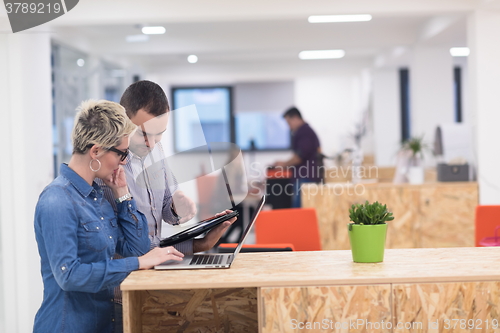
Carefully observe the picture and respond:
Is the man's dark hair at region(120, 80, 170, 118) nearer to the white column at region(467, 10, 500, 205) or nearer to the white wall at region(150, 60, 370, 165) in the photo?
the white column at region(467, 10, 500, 205)

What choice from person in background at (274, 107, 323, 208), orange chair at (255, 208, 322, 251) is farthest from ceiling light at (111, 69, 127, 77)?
orange chair at (255, 208, 322, 251)

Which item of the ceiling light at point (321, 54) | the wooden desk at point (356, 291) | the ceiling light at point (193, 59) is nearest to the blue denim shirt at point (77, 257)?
the wooden desk at point (356, 291)

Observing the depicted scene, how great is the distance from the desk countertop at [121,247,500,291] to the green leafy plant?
0.53 ft

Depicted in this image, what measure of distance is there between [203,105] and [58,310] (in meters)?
9.27

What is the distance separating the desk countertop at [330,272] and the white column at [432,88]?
477 cm

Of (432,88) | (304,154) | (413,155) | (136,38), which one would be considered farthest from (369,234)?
(136,38)

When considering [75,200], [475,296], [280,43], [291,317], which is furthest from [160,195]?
[280,43]

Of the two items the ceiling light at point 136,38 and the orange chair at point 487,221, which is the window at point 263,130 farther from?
the orange chair at point 487,221

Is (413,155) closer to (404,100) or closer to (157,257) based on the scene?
(157,257)

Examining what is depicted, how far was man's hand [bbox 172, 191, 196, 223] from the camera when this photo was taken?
2338 mm

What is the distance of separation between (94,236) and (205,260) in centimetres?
45

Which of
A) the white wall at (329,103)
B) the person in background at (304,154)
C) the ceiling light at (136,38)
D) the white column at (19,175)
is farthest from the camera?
the white wall at (329,103)

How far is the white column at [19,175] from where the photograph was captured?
388 centimetres

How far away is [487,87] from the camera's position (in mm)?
4414
